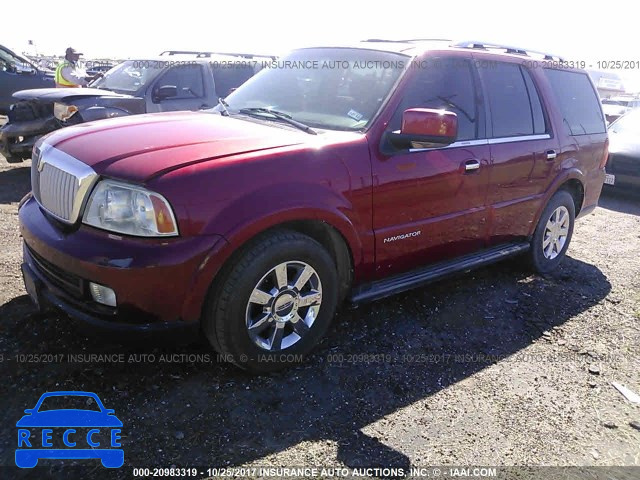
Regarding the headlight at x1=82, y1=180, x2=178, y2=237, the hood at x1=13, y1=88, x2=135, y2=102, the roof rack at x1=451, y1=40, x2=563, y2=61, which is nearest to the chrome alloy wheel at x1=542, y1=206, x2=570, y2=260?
the roof rack at x1=451, y1=40, x2=563, y2=61

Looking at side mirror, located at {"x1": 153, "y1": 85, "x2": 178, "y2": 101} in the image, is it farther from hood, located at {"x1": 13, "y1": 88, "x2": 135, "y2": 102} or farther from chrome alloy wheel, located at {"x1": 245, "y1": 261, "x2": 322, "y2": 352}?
chrome alloy wheel, located at {"x1": 245, "y1": 261, "x2": 322, "y2": 352}

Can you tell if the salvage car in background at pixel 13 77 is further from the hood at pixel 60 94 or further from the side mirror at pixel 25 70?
the hood at pixel 60 94

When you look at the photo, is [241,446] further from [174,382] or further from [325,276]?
[325,276]

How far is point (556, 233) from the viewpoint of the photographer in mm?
5164

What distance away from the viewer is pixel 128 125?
3355 mm

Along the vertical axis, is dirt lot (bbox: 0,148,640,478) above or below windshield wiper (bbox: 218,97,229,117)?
below

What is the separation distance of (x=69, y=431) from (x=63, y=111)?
5.28m

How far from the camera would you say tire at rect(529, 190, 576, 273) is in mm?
4918

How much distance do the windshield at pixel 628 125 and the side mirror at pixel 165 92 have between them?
7.39m

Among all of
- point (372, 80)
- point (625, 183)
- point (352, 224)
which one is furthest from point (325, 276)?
point (625, 183)

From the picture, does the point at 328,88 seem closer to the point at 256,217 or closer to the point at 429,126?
the point at 429,126

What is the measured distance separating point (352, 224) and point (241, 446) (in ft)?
4.46

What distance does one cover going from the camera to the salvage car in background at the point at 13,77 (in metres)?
11.8

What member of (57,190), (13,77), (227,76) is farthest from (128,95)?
(13,77)
